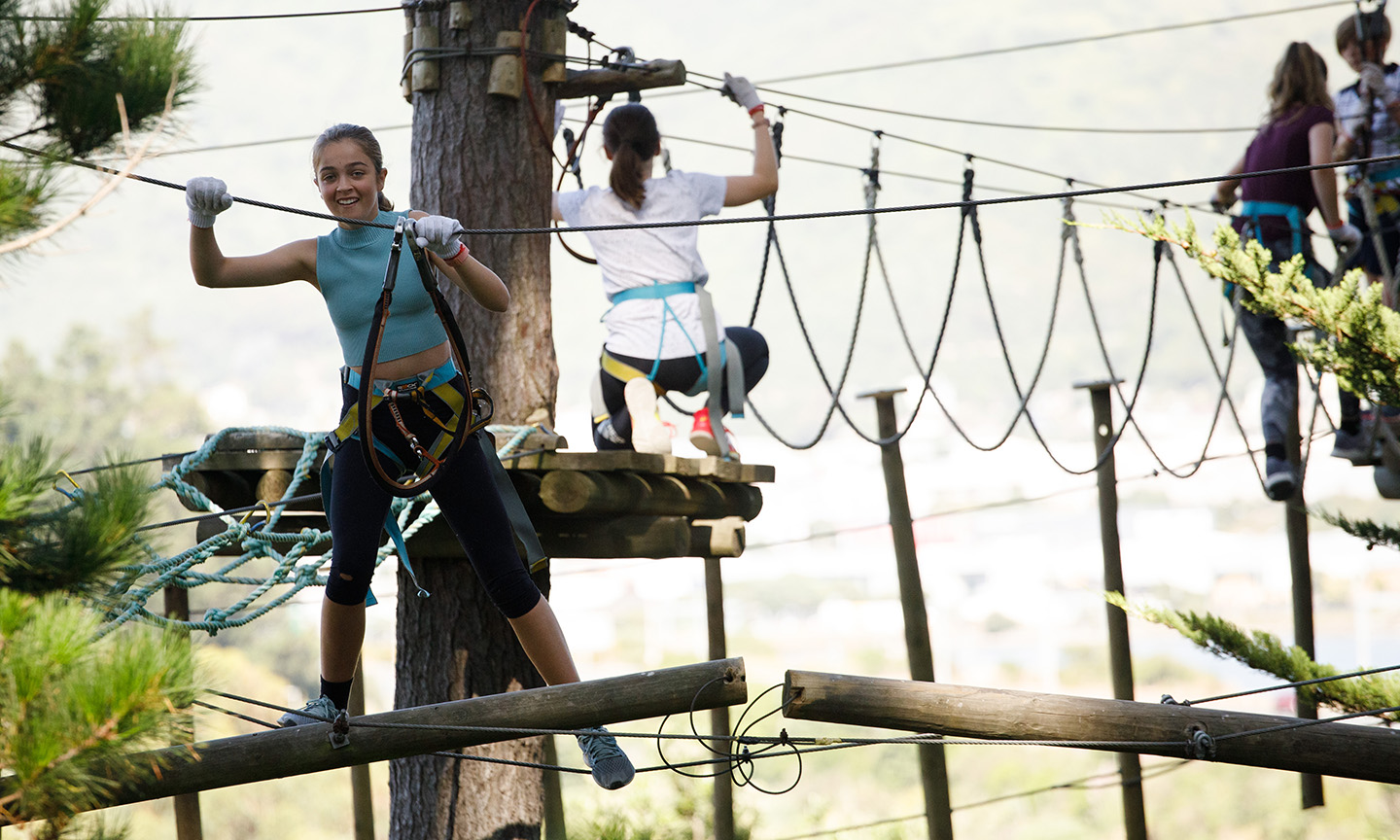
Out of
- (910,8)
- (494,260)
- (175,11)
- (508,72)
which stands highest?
(910,8)

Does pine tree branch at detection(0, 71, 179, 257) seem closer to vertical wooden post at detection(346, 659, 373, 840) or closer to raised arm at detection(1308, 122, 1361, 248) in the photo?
raised arm at detection(1308, 122, 1361, 248)

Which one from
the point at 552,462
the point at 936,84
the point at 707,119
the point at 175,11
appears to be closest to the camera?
the point at 175,11

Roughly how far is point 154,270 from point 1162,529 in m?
70.8

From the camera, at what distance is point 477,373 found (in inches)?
140

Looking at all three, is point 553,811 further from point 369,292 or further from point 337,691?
point 369,292

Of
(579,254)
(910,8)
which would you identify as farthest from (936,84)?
(579,254)

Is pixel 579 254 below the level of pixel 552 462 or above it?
above

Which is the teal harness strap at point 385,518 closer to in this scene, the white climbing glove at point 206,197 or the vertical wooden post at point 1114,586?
the white climbing glove at point 206,197

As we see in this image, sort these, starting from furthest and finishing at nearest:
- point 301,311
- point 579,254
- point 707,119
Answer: point 707,119 → point 301,311 → point 579,254

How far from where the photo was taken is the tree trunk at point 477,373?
3.47 meters

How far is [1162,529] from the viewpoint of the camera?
7362 centimetres

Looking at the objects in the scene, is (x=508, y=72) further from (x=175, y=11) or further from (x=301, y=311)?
(x=301, y=311)

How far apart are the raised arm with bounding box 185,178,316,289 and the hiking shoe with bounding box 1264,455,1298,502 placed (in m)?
3.27

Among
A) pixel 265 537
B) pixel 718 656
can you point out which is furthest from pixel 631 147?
pixel 718 656
